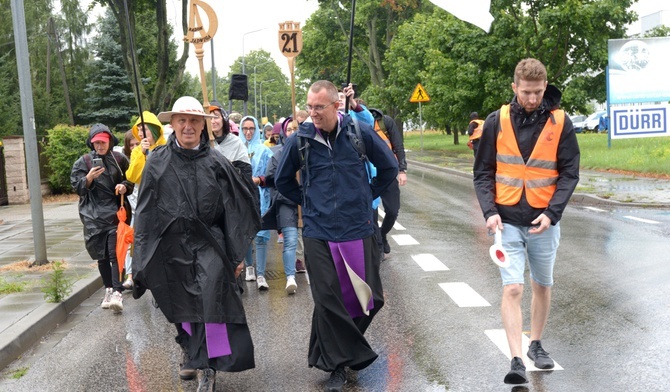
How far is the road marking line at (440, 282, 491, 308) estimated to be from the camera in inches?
299

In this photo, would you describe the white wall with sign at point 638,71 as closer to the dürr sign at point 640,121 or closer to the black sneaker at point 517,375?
the dürr sign at point 640,121

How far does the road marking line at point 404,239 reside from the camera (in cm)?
1167

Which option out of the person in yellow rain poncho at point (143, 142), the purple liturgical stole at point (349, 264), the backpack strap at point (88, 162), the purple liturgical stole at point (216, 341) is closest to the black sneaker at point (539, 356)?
the purple liturgical stole at point (349, 264)

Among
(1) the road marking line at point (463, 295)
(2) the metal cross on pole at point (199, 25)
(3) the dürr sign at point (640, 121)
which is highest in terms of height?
(2) the metal cross on pole at point (199, 25)

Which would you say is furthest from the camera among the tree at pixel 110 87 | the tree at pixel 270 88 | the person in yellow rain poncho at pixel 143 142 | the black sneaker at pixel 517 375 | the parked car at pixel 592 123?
the tree at pixel 270 88

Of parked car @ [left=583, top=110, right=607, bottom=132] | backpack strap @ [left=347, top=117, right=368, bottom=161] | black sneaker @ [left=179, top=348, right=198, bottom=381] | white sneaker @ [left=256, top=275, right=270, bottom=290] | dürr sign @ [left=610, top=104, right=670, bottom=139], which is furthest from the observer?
parked car @ [left=583, top=110, right=607, bottom=132]

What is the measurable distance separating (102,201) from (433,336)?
369 cm

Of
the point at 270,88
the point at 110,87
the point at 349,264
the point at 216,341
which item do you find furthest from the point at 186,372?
the point at 270,88

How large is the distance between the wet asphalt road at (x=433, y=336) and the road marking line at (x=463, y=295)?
0.05 metres

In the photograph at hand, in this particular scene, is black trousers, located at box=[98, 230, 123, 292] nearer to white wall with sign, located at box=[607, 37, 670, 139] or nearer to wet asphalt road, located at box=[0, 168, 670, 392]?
wet asphalt road, located at box=[0, 168, 670, 392]

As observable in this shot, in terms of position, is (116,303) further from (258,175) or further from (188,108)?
(188,108)

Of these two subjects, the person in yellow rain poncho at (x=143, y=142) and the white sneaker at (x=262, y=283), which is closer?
the person in yellow rain poncho at (x=143, y=142)

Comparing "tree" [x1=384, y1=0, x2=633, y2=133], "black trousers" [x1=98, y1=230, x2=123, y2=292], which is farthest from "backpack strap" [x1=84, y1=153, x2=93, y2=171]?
"tree" [x1=384, y1=0, x2=633, y2=133]

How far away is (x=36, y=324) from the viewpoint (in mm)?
7297
